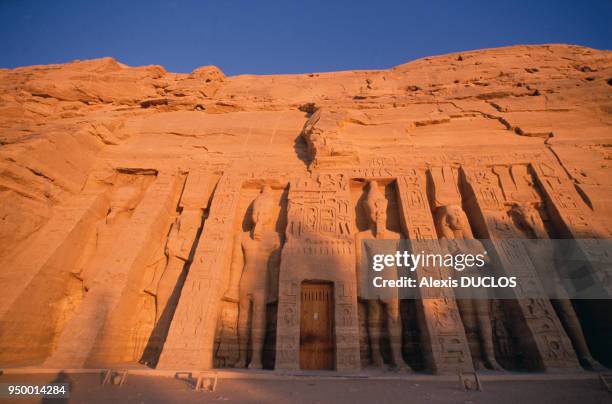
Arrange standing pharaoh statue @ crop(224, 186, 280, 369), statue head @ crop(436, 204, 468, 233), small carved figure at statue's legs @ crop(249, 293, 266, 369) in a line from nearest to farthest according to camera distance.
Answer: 1. small carved figure at statue's legs @ crop(249, 293, 266, 369)
2. standing pharaoh statue @ crop(224, 186, 280, 369)
3. statue head @ crop(436, 204, 468, 233)

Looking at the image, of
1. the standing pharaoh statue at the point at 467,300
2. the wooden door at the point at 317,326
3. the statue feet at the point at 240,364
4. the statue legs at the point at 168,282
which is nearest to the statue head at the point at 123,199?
the statue legs at the point at 168,282

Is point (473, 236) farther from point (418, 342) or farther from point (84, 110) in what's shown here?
point (84, 110)

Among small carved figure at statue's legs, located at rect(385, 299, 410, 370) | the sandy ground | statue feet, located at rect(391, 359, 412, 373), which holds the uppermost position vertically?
small carved figure at statue's legs, located at rect(385, 299, 410, 370)

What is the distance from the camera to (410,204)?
7684 mm

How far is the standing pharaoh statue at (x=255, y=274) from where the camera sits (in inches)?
252

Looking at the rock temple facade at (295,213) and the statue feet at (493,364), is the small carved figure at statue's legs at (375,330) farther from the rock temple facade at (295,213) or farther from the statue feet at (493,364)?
the statue feet at (493,364)

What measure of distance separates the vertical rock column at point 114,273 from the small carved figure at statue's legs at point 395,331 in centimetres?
535

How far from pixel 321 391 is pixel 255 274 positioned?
303 centimetres

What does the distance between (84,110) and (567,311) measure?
1495 cm

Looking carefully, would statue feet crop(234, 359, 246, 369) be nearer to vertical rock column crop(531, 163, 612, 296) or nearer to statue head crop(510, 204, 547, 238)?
statue head crop(510, 204, 547, 238)

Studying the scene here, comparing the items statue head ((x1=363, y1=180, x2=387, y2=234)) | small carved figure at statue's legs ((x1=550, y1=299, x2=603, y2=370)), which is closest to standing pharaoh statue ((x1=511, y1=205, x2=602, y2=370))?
small carved figure at statue's legs ((x1=550, y1=299, x2=603, y2=370))

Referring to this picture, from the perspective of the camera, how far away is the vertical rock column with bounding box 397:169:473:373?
18.1ft

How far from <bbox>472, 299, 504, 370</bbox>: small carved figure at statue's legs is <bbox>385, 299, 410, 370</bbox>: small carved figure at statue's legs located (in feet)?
4.72

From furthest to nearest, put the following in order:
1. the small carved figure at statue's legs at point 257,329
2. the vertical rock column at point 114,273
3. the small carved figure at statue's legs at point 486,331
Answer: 1. the small carved figure at statue's legs at point 257,329
2. the small carved figure at statue's legs at point 486,331
3. the vertical rock column at point 114,273
